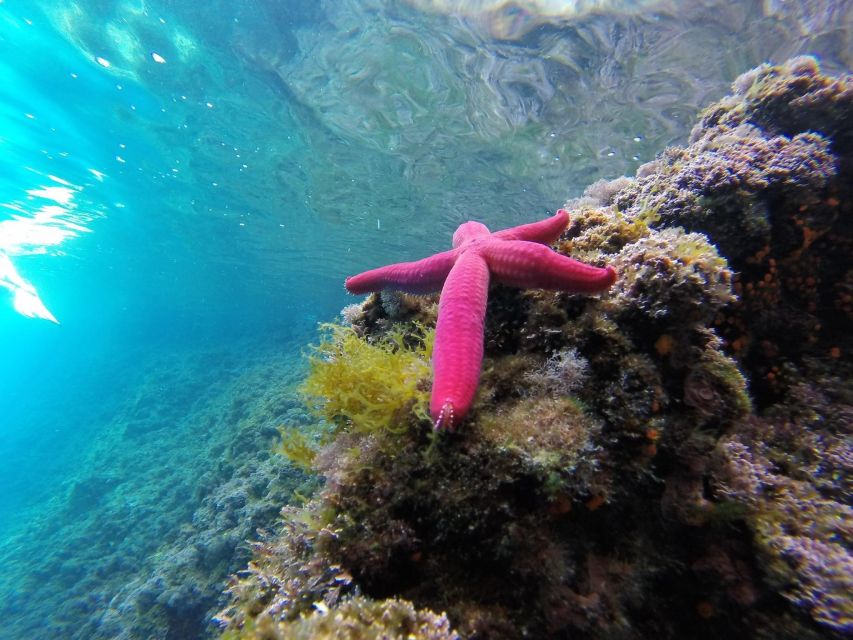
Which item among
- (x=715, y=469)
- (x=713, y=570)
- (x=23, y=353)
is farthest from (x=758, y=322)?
(x=23, y=353)

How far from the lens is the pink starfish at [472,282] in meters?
2.33

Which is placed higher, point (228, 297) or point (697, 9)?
point (228, 297)

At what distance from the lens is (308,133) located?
57.0 ft

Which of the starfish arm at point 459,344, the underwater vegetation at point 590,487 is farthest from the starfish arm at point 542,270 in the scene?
the underwater vegetation at point 590,487

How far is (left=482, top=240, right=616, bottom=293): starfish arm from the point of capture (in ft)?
8.63

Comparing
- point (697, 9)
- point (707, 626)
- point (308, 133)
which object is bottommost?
point (707, 626)

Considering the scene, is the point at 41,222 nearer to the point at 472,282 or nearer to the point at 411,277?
the point at 411,277

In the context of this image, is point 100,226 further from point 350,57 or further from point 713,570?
point 713,570

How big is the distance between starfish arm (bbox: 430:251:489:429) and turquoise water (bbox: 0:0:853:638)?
998cm

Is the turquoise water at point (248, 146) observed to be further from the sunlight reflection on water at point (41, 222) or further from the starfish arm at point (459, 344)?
the starfish arm at point (459, 344)

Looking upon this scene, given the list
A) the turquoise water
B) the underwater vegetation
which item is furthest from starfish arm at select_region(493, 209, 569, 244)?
the turquoise water

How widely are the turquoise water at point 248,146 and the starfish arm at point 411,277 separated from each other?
351 inches

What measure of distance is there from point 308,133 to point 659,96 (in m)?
13.6

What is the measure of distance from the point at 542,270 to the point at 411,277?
4.31 ft
